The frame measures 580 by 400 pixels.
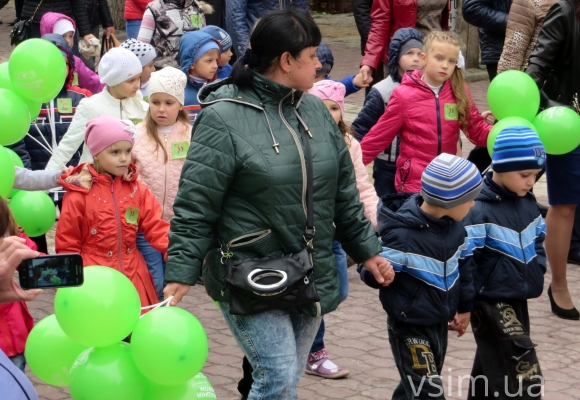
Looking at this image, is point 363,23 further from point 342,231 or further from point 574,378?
point 342,231

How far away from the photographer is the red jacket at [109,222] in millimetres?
5133

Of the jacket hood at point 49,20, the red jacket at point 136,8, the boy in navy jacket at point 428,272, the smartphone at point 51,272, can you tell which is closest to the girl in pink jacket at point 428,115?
the boy in navy jacket at point 428,272

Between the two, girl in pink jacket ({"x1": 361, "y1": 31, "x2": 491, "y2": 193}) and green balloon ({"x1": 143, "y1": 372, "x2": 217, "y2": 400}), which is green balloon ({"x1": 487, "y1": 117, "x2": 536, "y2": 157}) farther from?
green balloon ({"x1": 143, "y1": 372, "x2": 217, "y2": 400})

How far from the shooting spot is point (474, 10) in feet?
29.8

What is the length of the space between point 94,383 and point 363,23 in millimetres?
7014

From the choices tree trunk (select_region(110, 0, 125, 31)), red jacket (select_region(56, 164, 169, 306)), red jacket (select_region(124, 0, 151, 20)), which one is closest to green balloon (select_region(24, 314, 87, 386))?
red jacket (select_region(56, 164, 169, 306))

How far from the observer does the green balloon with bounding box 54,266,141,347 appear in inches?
142

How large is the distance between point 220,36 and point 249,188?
4977mm

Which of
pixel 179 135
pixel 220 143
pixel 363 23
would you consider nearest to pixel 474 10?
pixel 363 23

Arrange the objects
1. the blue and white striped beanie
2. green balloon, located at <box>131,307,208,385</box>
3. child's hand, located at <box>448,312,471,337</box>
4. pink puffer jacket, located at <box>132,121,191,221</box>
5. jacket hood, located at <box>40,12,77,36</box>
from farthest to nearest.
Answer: jacket hood, located at <box>40,12,77,36</box>, pink puffer jacket, located at <box>132,121,191,221</box>, the blue and white striped beanie, child's hand, located at <box>448,312,471,337</box>, green balloon, located at <box>131,307,208,385</box>

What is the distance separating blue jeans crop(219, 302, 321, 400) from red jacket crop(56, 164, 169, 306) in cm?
116

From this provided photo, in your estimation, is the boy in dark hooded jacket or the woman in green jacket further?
the boy in dark hooded jacket

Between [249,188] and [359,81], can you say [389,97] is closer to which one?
[359,81]

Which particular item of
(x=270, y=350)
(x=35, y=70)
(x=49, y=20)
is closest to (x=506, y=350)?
(x=270, y=350)
